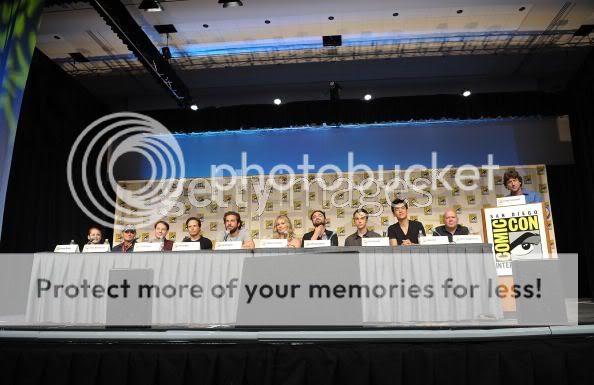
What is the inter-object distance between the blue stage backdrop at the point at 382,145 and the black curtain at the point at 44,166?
4.00 feet

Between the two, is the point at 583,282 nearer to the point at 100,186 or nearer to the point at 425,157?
the point at 425,157

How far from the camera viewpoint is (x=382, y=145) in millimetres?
7547

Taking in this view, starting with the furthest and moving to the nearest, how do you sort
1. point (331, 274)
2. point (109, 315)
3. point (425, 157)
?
point (425, 157), point (109, 315), point (331, 274)

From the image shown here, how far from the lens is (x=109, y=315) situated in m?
2.55

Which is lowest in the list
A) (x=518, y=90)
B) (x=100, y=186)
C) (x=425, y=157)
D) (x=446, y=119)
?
(x=100, y=186)

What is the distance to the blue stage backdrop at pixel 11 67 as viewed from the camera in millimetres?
3223

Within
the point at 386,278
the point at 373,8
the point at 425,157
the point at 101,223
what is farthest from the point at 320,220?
the point at 101,223

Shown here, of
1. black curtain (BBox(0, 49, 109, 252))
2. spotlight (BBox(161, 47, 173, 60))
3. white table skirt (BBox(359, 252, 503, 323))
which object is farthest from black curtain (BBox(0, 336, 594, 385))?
spotlight (BBox(161, 47, 173, 60))

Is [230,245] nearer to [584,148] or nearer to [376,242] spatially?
[376,242]

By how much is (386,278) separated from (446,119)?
16.0 ft

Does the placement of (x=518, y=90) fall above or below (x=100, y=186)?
above

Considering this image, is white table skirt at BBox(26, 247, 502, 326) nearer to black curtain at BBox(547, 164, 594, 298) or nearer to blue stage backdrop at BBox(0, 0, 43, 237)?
blue stage backdrop at BBox(0, 0, 43, 237)

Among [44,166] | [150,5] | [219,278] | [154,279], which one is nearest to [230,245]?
[219,278]

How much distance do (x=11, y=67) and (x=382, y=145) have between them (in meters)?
5.71
